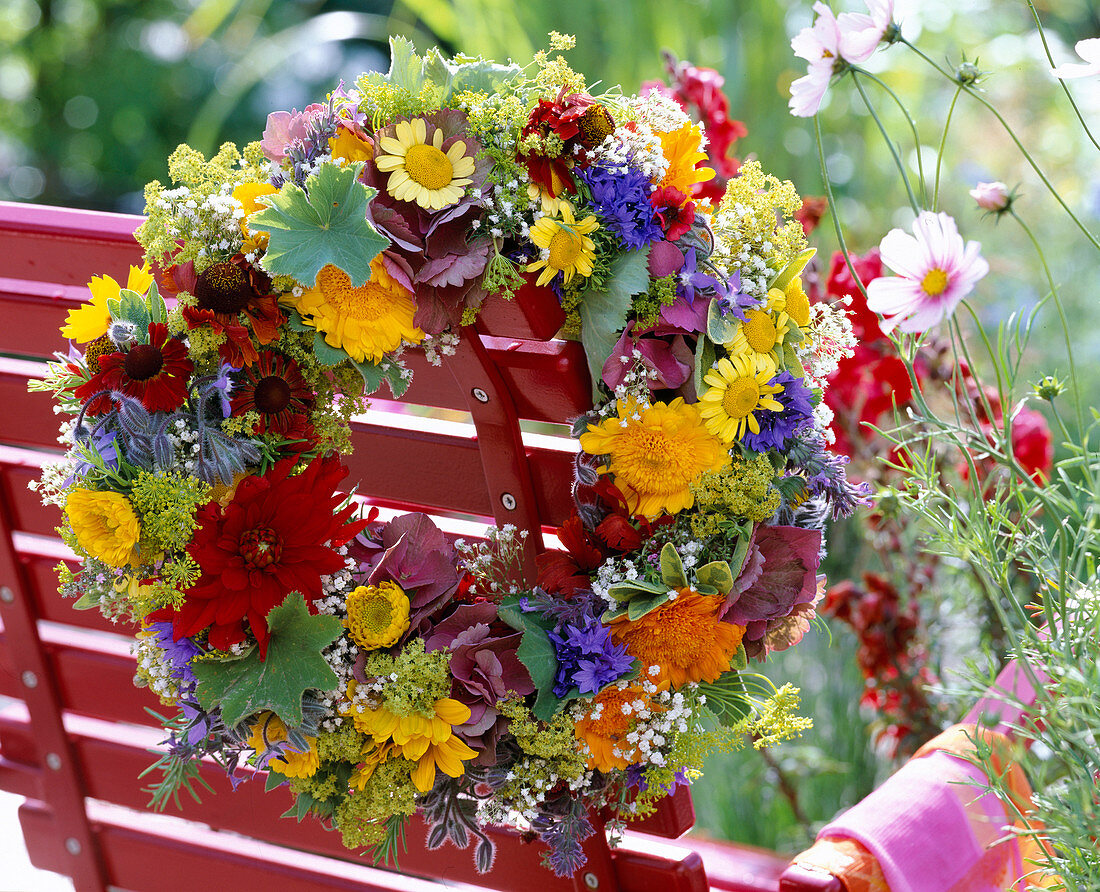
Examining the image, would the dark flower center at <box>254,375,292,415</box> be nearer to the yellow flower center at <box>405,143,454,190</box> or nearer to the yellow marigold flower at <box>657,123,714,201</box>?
the yellow flower center at <box>405,143,454,190</box>

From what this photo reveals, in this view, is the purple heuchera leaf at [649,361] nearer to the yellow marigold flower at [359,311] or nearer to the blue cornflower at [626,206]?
the blue cornflower at [626,206]

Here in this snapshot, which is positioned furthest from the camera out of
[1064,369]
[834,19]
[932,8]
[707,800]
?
[932,8]

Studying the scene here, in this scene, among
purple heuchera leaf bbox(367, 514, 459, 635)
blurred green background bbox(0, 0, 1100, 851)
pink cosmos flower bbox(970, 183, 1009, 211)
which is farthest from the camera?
blurred green background bbox(0, 0, 1100, 851)

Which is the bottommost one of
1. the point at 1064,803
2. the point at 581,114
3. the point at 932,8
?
the point at 1064,803

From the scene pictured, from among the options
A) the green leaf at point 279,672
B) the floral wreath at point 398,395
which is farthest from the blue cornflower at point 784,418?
the green leaf at point 279,672

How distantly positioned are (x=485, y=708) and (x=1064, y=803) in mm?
574

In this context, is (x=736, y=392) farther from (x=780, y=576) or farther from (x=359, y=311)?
(x=359, y=311)

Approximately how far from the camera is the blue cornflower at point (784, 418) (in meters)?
1.13

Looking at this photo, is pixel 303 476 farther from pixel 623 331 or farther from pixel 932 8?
pixel 932 8

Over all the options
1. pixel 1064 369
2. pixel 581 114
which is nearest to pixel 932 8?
pixel 1064 369

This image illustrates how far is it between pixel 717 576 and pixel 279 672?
1.57 feet

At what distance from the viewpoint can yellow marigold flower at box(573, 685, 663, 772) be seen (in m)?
1.10

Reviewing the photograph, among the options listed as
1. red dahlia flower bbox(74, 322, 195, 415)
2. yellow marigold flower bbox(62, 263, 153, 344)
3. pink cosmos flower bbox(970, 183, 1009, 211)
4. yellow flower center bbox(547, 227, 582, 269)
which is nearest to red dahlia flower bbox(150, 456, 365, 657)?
red dahlia flower bbox(74, 322, 195, 415)

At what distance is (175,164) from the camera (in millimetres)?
1119
